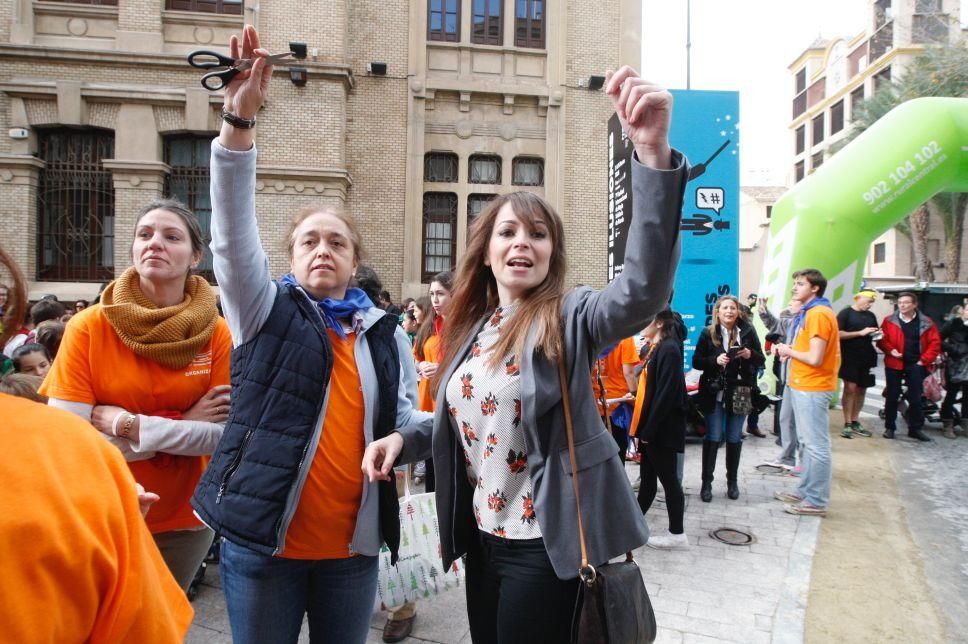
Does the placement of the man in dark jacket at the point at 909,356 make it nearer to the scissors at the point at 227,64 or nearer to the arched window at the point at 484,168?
the scissors at the point at 227,64

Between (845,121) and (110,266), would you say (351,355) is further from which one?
(845,121)

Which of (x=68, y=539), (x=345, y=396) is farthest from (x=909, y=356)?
(x=68, y=539)

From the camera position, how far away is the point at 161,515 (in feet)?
7.27

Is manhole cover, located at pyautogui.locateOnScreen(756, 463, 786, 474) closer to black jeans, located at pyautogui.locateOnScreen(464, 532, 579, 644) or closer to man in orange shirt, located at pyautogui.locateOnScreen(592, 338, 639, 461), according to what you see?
man in orange shirt, located at pyautogui.locateOnScreen(592, 338, 639, 461)

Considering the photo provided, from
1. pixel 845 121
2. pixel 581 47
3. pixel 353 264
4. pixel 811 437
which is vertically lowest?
pixel 811 437

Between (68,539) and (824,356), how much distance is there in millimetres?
5939

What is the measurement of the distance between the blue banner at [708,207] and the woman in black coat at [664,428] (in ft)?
17.3

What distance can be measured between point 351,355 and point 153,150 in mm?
14697

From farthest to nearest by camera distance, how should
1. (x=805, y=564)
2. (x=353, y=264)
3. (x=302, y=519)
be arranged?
(x=805, y=564), (x=353, y=264), (x=302, y=519)

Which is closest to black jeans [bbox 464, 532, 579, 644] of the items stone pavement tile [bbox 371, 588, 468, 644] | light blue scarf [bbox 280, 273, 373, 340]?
light blue scarf [bbox 280, 273, 373, 340]

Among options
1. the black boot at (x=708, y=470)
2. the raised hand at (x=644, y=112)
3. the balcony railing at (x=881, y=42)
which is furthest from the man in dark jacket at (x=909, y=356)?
the balcony railing at (x=881, y=42)

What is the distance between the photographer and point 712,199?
32.6 feet

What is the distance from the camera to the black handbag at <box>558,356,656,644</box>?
1.63 meters

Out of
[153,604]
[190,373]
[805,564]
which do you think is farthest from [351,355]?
[805,564]
